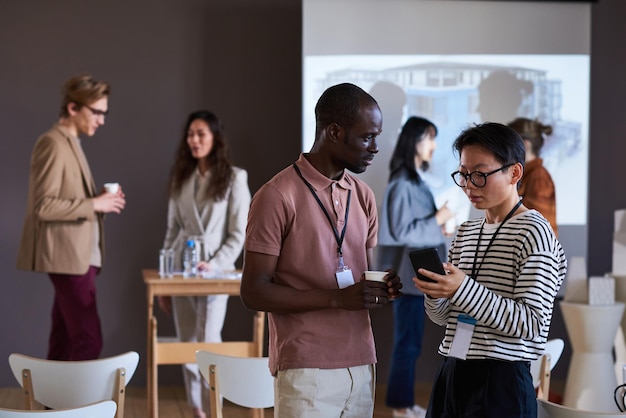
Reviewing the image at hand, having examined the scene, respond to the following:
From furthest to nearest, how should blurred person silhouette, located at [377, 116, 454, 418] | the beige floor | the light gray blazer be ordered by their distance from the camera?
the beige floor < blurred person silhouette, located at [377, 116, 454, 418] < the light gray blazer

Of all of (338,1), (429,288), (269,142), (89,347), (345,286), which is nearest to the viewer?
(429,288)

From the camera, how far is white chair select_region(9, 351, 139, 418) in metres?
2.84

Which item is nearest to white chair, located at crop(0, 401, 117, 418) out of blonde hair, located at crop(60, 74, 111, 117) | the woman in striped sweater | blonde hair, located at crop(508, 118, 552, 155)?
the woman in striped sweater

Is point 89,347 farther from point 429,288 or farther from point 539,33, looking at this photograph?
point 539,33

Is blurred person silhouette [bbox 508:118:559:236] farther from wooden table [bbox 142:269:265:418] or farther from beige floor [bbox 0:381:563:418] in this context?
wooden table [bbox 142:269:265:418]

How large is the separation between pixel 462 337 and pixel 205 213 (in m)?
2.77

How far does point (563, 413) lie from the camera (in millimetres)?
2217

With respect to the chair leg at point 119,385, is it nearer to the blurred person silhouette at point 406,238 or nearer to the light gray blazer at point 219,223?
the light gray blazer at point 219,223

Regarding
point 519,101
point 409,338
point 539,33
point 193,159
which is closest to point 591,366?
point 409,338

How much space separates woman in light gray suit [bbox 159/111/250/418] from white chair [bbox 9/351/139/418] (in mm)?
1791

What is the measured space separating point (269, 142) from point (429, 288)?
3.79 m

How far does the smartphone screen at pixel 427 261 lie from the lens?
6.75 ft

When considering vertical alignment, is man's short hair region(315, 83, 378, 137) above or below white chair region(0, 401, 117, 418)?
Answer: above

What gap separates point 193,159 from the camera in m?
4.85
